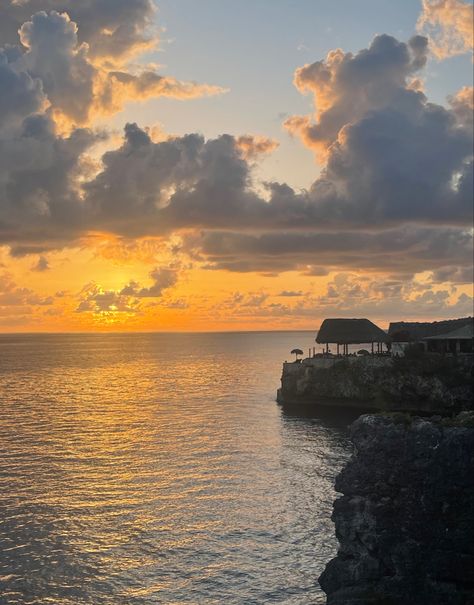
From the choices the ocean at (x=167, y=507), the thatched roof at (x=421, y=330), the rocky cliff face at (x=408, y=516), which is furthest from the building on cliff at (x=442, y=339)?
the rocky cliff face at (x=408, y=516)

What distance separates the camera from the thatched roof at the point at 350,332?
94.0 m

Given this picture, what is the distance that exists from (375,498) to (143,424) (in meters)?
54.4

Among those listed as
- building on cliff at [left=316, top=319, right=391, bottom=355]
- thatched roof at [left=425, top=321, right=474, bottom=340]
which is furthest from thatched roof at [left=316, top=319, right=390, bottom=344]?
thatched roof at [left=425, top=321, right=474, bottom=340]

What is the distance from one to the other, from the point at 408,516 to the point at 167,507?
21.3 meters

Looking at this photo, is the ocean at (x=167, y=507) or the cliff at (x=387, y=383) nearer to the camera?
the ocean at (x=167, y=507)

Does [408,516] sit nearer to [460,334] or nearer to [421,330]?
[460,334]

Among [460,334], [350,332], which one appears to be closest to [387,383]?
[460,334]

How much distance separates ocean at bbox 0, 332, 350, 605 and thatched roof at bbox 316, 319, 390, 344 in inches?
715

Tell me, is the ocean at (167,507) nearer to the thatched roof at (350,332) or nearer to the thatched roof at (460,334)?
the thatched roof at (350,332)

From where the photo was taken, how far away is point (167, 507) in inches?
1598

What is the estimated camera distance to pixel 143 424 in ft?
247

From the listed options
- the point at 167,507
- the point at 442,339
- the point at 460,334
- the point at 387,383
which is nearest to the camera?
the point at 167,507

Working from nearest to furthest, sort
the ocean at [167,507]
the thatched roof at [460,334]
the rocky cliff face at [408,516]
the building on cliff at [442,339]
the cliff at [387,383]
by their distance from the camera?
1. the rocky cliff face at [408,516]
2. the ocean at [167,507]
3. the cliff at [387,383]
4. the thatched roof at [460,334]
5. the building on cliff at [442,339]

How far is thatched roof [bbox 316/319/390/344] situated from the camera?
9400 centimetres
